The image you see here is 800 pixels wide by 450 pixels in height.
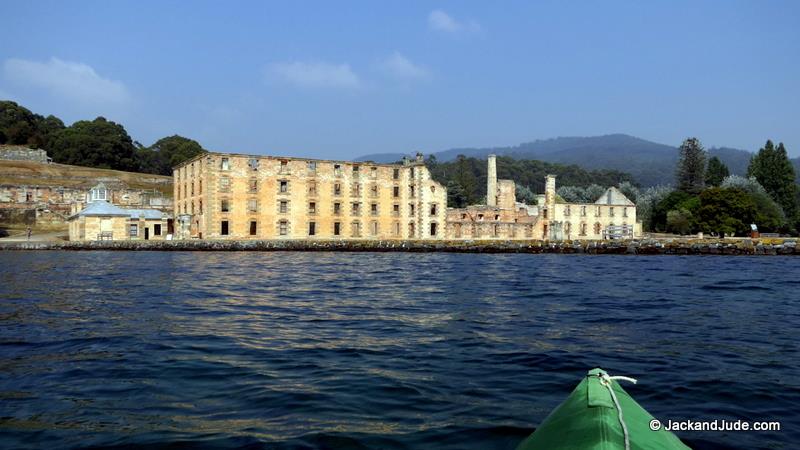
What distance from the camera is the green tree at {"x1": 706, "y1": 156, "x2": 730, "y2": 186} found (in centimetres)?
9919

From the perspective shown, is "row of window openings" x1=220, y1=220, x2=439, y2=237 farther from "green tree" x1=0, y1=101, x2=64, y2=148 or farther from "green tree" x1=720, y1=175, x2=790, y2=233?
"green tree" x1=0, y1=101, x2=64, y2=148

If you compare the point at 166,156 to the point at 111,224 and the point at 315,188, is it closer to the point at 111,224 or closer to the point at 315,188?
the point at 111,224

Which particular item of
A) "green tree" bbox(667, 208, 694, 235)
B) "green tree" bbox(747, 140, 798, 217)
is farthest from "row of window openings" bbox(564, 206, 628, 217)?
"green tree" bbox(747, 140, 798, 217)

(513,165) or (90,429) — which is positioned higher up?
(513,165)

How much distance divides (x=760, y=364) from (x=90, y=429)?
9.57 metres

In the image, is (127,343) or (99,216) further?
(99,216)

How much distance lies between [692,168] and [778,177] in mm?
11766

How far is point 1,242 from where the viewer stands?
54094 millimetres

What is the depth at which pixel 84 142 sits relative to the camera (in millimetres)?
104688

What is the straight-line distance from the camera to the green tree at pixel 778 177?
86.8 m

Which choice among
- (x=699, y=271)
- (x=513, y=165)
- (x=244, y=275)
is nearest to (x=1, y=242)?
(x=244, y=275)

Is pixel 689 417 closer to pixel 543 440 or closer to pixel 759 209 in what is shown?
pixel 543 440

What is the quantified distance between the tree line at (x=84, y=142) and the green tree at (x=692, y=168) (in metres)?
91.1

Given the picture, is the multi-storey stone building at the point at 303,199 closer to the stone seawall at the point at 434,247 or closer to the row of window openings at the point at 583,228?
the stone seawall at the point at 434,247
